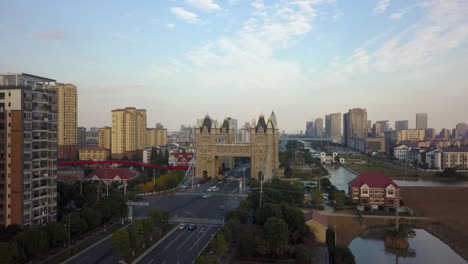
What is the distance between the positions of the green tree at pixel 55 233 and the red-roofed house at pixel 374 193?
53.4 ft

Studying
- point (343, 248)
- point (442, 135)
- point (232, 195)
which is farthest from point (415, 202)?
point (442, 135)

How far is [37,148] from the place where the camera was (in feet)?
55.9

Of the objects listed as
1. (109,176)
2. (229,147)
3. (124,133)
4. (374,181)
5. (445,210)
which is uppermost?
(124,133)

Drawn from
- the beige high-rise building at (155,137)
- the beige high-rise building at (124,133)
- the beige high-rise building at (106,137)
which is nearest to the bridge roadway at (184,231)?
the beige high-rise building at (124,133)

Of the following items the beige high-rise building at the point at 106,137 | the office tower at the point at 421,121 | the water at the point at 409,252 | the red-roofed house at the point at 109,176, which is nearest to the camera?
the water at the point at 409,252

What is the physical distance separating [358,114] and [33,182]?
92150mm

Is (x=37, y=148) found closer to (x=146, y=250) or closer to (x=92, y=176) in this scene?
(x=146, y=250)

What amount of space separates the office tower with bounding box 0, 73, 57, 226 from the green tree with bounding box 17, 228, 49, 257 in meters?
3.03

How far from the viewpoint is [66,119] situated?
44.5m

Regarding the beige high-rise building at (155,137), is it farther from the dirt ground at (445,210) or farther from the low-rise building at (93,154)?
the dirt ground at (445,210)

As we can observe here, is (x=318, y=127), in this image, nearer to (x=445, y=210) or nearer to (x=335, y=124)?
(x=335, y=124)

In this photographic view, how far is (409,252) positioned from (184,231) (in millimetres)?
9254

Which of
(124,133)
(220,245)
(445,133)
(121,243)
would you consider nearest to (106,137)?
(124,133)

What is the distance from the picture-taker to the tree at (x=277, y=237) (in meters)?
13.8
